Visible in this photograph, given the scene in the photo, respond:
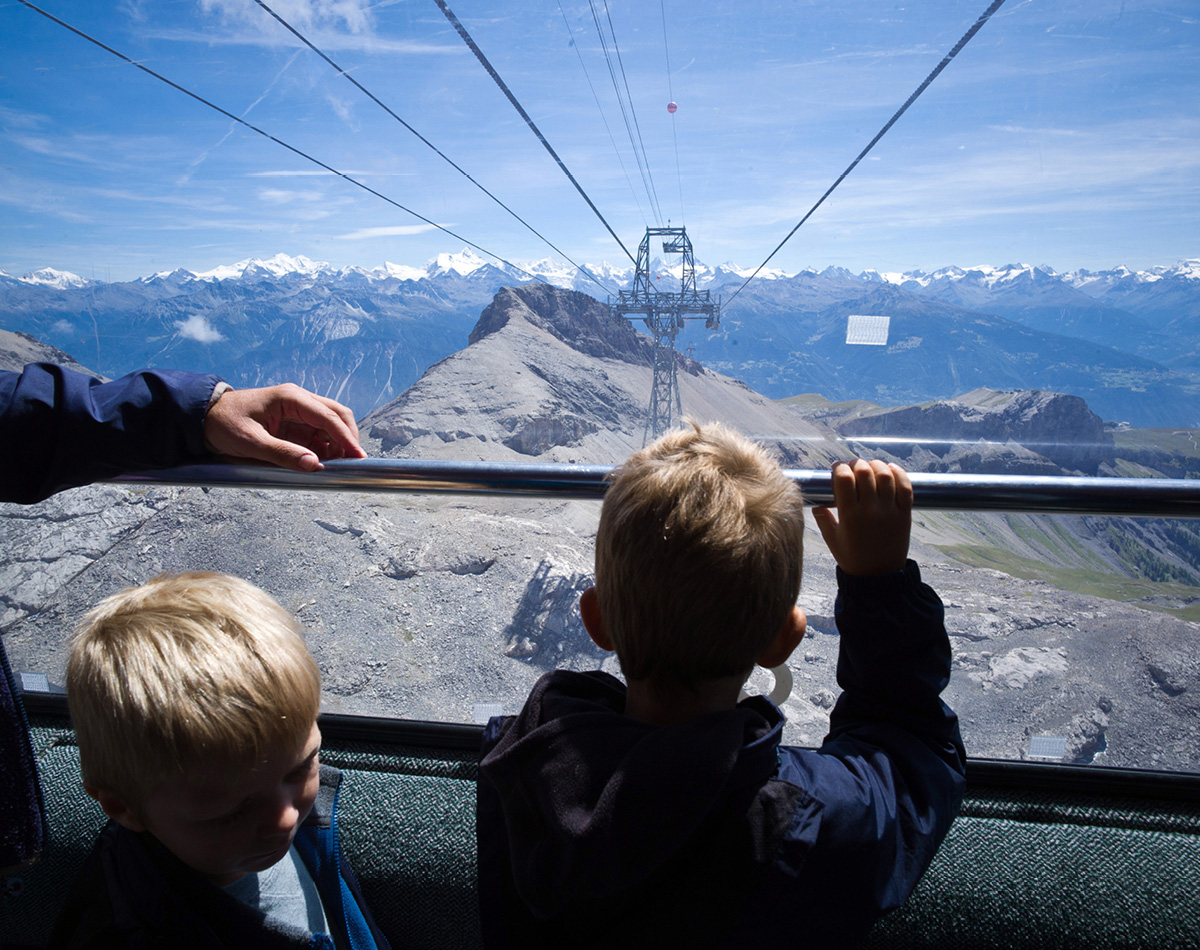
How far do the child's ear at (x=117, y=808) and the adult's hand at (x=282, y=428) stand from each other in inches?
21.7

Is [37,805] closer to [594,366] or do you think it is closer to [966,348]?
[594,366]

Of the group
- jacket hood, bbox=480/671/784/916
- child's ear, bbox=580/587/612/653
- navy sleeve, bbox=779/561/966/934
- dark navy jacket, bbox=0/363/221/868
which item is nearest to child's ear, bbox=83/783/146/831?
dark navy jacket, bbox=0/363/221/868

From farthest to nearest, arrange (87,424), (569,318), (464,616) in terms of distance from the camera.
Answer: (569,318)
(464,616)
(87,424)

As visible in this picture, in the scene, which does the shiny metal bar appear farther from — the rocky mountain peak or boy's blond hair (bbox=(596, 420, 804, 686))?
the rocky mountain peak

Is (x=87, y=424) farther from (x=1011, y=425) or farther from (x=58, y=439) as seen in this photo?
(x=1011, y=425)

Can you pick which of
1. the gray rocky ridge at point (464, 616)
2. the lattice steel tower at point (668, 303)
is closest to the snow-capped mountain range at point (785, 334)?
the lattice steel tower at point (668, 303)

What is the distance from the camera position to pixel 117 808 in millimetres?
867

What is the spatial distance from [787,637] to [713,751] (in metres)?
0.21

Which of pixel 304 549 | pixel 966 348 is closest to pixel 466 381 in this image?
pixel 304 549

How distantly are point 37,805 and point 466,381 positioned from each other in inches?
1606

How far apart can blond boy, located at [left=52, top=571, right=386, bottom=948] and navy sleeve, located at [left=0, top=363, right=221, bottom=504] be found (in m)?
0.32

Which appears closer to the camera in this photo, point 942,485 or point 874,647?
point 874,647

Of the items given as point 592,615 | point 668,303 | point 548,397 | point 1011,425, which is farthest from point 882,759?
point 548,397

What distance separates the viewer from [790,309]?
419ft
